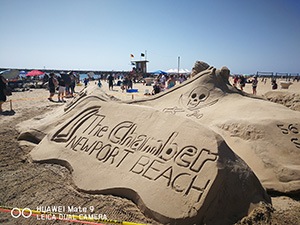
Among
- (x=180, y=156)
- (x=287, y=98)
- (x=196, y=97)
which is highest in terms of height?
(x=196, y=97)

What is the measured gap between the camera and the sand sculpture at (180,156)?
2.21 meters

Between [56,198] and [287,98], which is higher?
[287,98]

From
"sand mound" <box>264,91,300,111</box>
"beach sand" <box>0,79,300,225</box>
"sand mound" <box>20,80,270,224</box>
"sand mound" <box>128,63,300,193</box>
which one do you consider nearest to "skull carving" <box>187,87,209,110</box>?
"sand mound" <box>128,63,300,193</box>

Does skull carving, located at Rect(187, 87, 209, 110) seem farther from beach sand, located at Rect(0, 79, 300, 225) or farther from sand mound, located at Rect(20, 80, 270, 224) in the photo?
beach sand, located at Rect(0, 79, 300, 225)

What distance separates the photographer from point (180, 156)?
2543 mm

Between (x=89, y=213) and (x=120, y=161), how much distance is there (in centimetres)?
74

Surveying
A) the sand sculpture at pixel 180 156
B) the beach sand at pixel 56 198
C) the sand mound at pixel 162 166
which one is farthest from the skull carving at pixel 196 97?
the beach sand at pixel 56 198

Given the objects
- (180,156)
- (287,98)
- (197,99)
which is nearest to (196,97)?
(197,99)

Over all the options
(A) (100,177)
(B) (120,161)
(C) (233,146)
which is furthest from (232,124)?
(A) (100,177)

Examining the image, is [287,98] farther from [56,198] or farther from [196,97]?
[56,198]


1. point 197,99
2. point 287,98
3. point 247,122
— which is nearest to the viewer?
point 247,122

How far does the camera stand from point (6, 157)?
12.4 ft

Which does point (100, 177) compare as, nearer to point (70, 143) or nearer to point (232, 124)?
point (70, 143)

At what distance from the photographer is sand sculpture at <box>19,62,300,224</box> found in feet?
7.24
